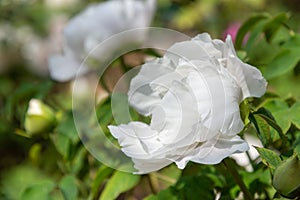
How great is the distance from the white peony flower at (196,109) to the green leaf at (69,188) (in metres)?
0.19

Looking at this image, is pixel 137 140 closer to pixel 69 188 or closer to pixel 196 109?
pixel 196 109

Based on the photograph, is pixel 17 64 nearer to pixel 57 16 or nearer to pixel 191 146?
pixel 57 16

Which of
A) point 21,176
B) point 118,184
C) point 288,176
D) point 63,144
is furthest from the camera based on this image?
point 21,176

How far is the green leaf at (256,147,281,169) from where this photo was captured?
631 mm

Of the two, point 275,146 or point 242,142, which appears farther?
point 275,146

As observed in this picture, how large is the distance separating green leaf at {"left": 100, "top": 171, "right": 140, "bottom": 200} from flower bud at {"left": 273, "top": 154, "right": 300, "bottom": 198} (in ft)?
0.92

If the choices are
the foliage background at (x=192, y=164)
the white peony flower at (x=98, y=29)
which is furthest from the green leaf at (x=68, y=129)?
the white peony flower at (x=98, y=29)

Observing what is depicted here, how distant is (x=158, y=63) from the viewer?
2.34 ft

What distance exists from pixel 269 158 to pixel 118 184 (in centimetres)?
27

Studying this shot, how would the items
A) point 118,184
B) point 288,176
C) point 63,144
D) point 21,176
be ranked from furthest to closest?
point 21,176 → point 63,144 → point 118,184 → point 288,176

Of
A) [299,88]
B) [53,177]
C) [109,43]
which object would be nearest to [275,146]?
[109,43]

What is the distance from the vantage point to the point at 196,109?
66 cm

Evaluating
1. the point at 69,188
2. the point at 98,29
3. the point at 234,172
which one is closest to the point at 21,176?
the point at 98,29

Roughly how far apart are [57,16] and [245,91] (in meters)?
1.91
